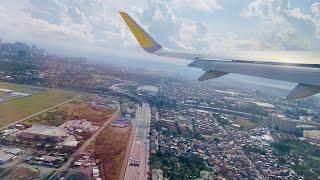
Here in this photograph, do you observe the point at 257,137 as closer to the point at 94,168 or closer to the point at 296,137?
the point at 296,137

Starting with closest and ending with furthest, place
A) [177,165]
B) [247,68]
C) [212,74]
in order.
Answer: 1. [247,68]
2. [212,74]
3. [177,165]

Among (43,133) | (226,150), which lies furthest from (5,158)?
(226,150)

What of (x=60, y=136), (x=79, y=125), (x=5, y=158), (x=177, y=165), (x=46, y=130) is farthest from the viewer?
(x=79, y=125)

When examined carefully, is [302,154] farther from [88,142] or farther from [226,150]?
[88,142]

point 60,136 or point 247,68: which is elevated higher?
point 247,68

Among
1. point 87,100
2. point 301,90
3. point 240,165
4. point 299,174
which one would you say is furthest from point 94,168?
point 87,100

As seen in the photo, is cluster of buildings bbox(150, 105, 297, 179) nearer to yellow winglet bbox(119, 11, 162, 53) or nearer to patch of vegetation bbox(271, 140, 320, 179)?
patch of vegetation bbox(271, 140, 320, 179)

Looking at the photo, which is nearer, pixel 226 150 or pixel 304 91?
pixel 304 91

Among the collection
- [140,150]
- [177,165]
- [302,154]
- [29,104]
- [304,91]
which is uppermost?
[304,91]
